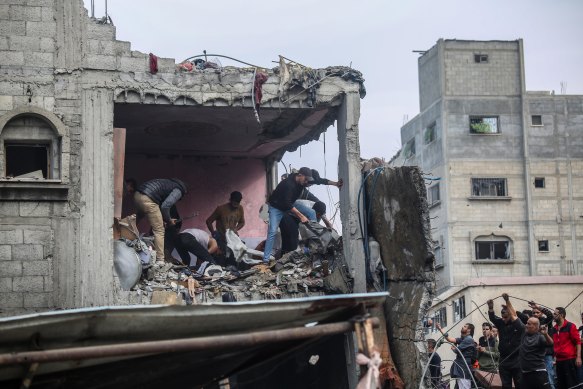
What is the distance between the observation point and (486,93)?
47.4 m

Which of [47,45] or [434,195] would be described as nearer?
[47,45]

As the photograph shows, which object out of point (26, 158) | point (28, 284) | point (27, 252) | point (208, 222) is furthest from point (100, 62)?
point (208, 222)

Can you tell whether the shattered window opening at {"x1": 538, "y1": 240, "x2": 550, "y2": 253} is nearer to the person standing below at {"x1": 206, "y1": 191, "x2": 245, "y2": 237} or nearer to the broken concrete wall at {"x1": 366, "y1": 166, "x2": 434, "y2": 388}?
the person standing below at {"x1": 206, "y1": 191, "x2": 245, "y2": 237}

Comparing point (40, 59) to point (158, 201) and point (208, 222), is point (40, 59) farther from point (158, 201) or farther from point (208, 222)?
point (208, 222)

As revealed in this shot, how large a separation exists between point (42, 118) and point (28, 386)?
10906 millimetres

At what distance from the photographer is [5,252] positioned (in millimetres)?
16141

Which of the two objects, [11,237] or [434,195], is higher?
[434,195]

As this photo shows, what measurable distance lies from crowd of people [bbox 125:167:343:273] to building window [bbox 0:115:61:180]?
185 cm

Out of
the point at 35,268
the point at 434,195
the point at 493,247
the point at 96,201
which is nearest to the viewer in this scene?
the point at 35,268

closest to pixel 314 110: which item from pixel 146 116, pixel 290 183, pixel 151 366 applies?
pixel 290 183

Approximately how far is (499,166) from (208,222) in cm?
2983

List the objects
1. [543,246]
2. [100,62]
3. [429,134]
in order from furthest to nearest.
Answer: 1. [429,134]
2. [543,246]
3. [100,62]

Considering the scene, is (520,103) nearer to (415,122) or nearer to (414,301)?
(415,122)

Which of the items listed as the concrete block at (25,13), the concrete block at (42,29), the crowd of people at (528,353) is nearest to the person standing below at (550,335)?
the crowd of people at (528,353)
